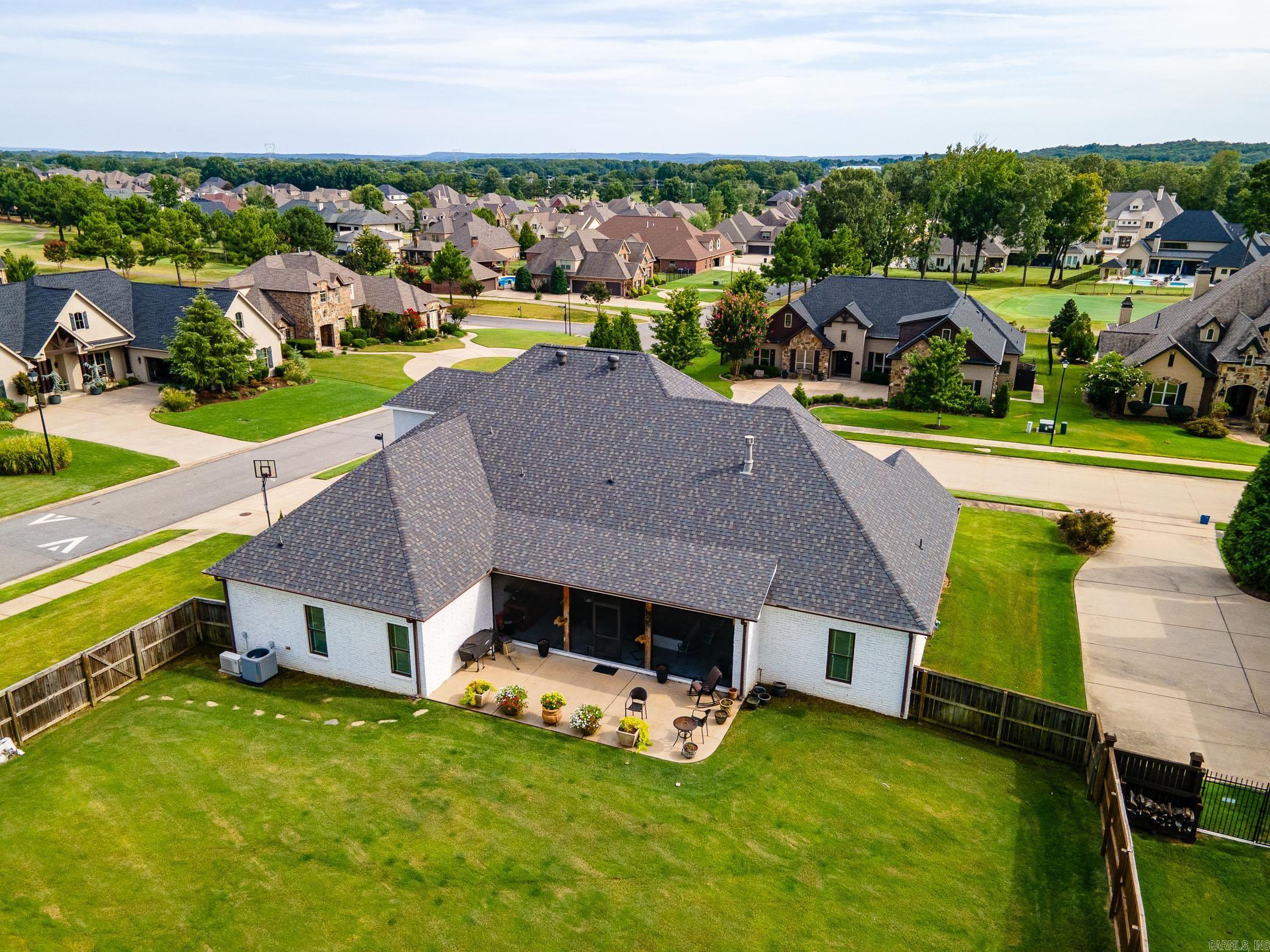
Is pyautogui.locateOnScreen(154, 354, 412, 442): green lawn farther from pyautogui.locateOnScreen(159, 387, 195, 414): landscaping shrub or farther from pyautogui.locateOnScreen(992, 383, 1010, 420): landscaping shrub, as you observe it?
pyautogui.locateOnScreen(992, 383, 1010, 420): landscaping shrub

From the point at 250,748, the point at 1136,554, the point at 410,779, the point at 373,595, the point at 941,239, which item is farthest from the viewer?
the point at 941,239

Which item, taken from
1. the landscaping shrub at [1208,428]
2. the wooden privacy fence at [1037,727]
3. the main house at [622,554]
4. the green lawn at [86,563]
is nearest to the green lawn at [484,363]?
the green lawn at [86,563]

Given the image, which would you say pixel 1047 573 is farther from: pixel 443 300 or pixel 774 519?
pixel 443 300

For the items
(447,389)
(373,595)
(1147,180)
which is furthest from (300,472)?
(1147,180)

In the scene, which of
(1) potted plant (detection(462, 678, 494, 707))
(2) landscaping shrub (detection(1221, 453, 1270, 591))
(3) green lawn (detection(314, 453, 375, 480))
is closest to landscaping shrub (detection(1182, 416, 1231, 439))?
(2) landscaping shrub (detection(1221, 453, 1270, 591))

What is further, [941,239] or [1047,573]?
[941,239]

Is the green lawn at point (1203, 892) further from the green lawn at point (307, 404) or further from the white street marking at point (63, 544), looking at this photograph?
the green lawn at point (307, 404)
